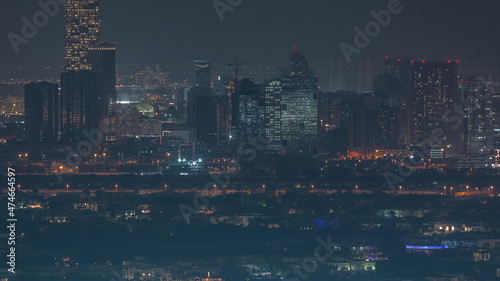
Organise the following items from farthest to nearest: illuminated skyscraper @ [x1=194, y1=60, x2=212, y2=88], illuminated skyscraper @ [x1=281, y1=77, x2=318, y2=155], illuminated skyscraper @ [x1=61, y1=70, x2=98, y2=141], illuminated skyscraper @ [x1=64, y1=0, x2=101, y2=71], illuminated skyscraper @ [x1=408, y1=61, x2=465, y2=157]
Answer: illuminated skyscraper @ [x1=194, y1=60, x2=212, y2=88]
illuminated skyscraper @ [x1=64, y1=0, x2=101, y2=71]
illuminated skyscraper @ [x1=408, y1=61, x2=465, y2=157]
illuminated skyscraper @ [x1=281, y1=77, x2=318, y2=155]
illuminated skyscraper @ [x1=61, y1=70, x2=98, y2=141]

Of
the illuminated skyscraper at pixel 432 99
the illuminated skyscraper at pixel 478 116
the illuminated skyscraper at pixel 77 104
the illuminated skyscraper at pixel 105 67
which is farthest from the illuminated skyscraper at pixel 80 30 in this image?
the illuminated skyscraper at pixel 478 116

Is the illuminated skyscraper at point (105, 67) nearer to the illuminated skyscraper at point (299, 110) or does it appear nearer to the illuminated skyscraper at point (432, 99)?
the illuminated skyscraper at point (299, 110)

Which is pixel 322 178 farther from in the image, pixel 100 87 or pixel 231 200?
pixel 100 87

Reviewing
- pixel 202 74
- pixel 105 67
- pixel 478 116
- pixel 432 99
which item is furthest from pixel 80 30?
pixel 478 116

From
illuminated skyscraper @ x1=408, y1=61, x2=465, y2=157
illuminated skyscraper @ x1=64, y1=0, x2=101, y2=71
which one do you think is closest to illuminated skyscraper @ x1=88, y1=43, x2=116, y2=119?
illuminated skyscraper @ x1=64, y1=0, x2=101, y2=71

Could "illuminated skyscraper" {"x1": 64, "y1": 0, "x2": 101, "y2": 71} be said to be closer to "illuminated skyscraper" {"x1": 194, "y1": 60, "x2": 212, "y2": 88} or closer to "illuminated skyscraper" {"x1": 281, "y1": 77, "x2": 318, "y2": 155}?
"illuminated skyscraper" {"x1": 194, "y1": 60, "x2": 212, "y2": 88}

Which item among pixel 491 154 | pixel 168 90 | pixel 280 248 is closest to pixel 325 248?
pixel 280 248

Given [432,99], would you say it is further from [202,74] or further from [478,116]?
[202,74]

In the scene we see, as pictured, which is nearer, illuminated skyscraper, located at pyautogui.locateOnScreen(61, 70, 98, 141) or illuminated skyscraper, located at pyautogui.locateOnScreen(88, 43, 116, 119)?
illuminated skyscraper, located at pyautogui.locateOnScreen(61, 70, 98, 141)

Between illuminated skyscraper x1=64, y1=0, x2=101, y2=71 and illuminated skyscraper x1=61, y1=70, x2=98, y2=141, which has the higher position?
illuminated skyscraper x1=64, y1=0, x2=101, y2=71
